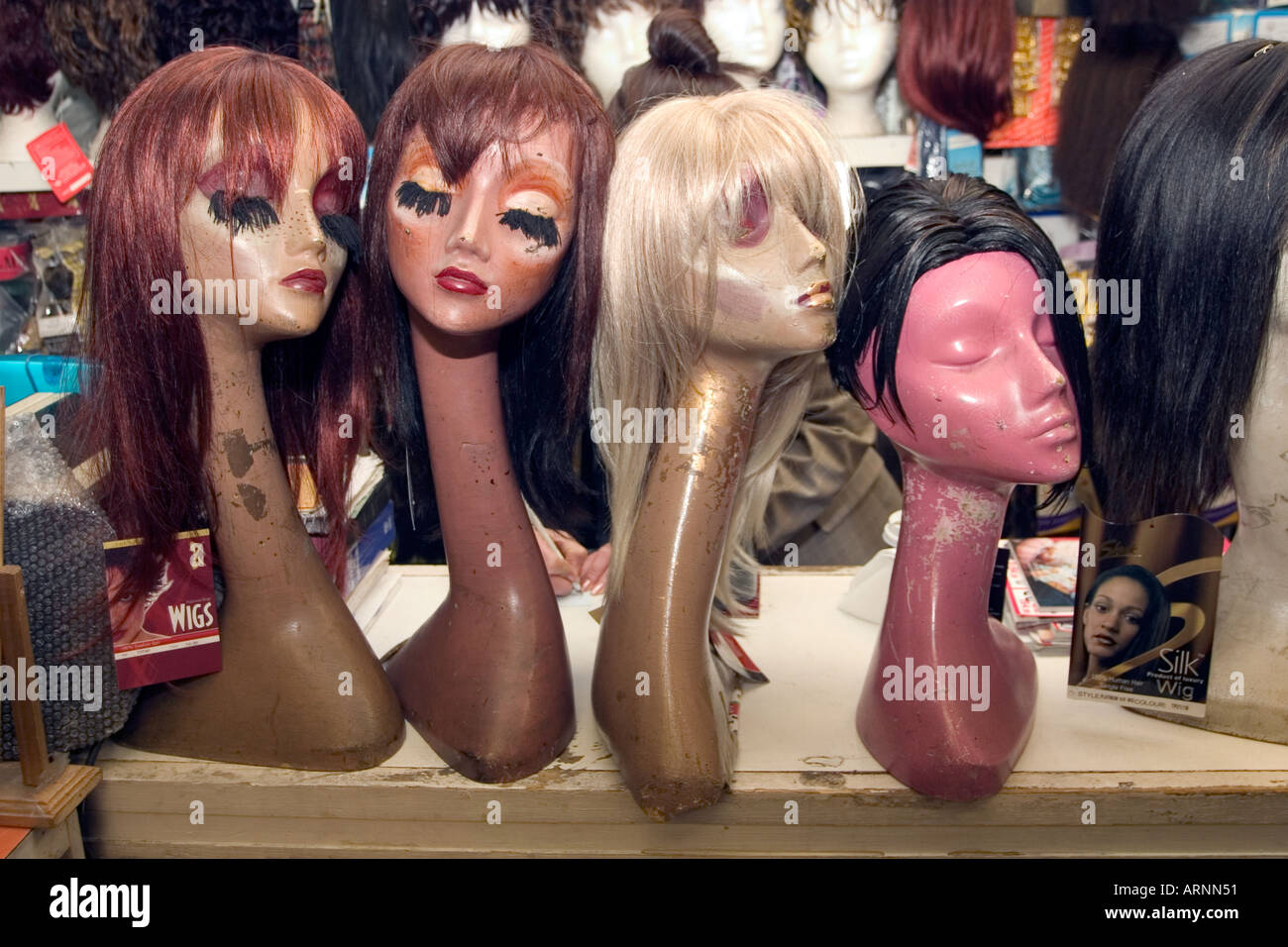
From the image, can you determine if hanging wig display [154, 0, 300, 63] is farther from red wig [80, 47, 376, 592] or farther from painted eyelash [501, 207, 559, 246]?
painted eyelash [501, 207, 559, 246]

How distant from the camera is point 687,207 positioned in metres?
1.30

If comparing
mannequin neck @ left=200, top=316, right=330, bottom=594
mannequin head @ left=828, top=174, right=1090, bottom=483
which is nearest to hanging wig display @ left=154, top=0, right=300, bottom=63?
mannequin neck @ left=200, top=316, right=330, bottom=594

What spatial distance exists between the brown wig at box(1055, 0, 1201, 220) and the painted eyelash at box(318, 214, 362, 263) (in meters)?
1.80

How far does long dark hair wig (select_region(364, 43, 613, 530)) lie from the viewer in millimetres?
1325

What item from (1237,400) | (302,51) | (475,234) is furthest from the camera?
(302,51)

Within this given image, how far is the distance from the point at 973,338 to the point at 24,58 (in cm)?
232

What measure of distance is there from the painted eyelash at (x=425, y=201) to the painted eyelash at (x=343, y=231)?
0.11m

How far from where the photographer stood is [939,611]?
146cm

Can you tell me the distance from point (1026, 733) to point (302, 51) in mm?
2168

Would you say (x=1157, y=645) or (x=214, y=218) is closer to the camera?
(x=214, y=218)

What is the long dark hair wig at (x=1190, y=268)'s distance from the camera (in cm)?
135

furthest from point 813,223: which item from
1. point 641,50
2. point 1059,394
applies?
point 641,50

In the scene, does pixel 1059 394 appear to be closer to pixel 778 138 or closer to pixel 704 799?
pixel 778 138

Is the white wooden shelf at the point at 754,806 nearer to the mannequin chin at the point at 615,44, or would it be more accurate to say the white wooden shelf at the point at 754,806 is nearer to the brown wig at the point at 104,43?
the brown wig at the point at 104,43
